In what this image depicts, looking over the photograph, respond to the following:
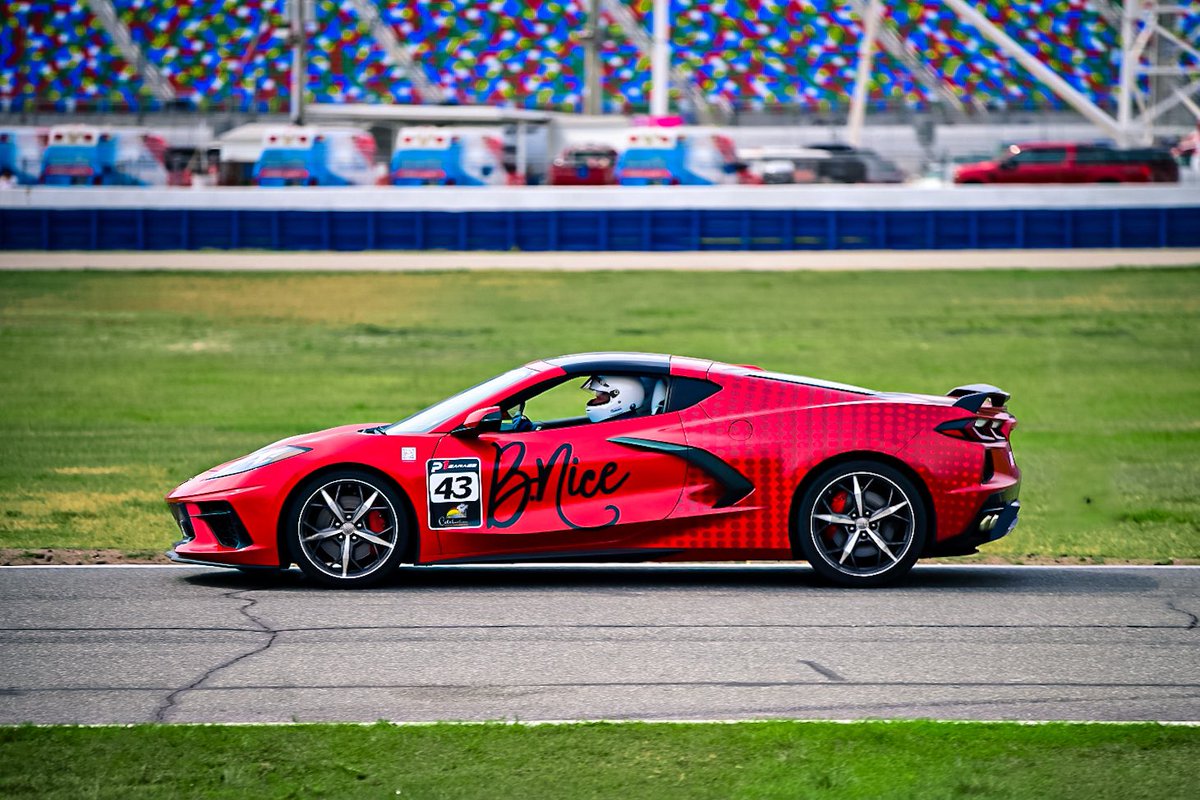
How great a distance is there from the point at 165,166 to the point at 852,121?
70.7ft

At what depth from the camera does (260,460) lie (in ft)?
26.5

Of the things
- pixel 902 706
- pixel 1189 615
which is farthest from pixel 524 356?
pixel 902 706

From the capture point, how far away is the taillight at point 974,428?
315 inches

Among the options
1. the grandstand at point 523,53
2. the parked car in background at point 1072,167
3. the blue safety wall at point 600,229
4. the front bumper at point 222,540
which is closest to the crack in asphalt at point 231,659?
the front bumper at point 222,540

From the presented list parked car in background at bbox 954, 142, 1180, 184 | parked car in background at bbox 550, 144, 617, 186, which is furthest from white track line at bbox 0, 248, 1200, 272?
parked car in background at bbox 954, 142, 1180, 184

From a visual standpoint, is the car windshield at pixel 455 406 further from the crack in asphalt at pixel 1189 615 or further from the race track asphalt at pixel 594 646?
the crack in asphalt at pixel 1189 615

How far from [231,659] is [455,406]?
7.14 ft

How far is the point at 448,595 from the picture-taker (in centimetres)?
786

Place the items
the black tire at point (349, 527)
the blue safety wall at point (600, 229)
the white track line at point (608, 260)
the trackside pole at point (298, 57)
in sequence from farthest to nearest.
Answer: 1. the trackside pole at point (298, 57)
2. the blue safety wall at point (600, 229)
3. the white track line at point (608, 260)
4. the black tire at point (349, 527)

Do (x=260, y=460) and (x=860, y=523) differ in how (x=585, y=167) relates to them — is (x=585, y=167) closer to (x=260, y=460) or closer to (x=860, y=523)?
(x=260, y=460)

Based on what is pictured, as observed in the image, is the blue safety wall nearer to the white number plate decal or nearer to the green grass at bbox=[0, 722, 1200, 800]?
the white number plate decal

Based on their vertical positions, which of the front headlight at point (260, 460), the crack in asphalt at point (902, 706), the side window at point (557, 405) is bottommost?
the side window at point (557, 405)

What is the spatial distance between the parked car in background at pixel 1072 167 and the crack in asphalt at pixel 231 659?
34.8m

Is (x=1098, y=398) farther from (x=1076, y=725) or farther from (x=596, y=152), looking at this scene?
(x=596, y=152)
